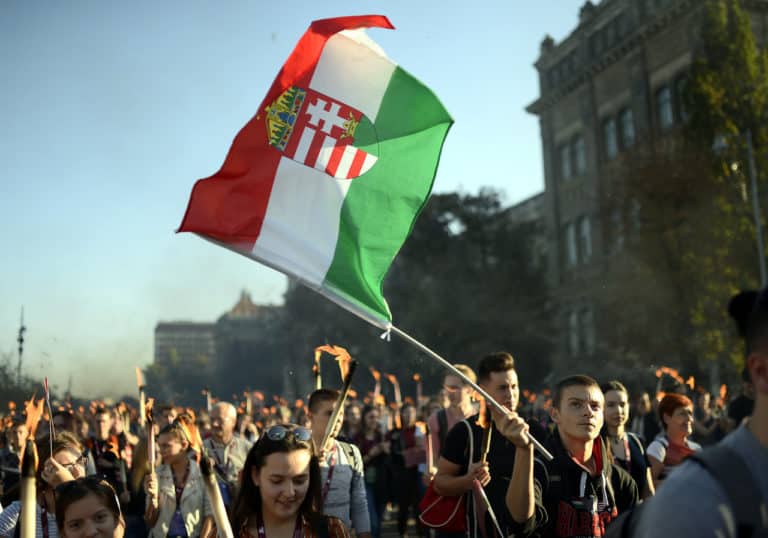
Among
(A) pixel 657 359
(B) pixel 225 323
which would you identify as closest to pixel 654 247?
(A) pixel 657 359

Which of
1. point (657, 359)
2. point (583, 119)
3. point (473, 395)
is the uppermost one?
point (583, 119)

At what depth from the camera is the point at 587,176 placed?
45.5 meters

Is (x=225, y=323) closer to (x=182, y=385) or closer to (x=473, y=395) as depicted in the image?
(x=182, y=385)

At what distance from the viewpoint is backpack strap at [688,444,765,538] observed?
2068 mm

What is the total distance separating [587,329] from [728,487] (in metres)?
44.0

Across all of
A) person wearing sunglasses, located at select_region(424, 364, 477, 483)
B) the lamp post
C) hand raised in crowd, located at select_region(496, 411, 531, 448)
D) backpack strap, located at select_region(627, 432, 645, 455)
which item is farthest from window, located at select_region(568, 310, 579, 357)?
hand raised in crowd, located at select_region(496, 411, 531, 448)

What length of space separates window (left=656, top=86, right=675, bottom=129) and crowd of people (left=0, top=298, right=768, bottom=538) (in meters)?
34.1

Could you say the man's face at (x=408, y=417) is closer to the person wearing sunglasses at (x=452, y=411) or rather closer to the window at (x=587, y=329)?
the person wearing sunglasses at (x=452, y=411)

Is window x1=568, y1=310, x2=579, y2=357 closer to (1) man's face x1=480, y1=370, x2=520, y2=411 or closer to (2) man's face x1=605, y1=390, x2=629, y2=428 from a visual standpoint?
(2) man's face x1=605, y1=390, x2=629, y2=428

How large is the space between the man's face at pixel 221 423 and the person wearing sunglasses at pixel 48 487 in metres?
2.38

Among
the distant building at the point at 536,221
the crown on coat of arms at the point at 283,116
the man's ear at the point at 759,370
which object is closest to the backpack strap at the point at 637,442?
the crown on coat of arms at the point at 283,116

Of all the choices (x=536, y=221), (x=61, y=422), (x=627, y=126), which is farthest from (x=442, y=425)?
(x=536, y=221)

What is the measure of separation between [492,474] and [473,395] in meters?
2.75

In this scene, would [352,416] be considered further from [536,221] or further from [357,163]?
[536,221]
